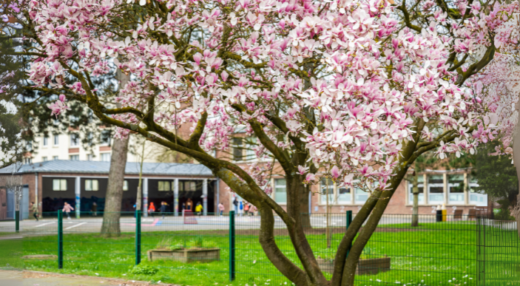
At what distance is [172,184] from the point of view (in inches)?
2174

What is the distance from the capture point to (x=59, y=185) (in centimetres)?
4909

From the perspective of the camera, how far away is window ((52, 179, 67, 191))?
160 feet

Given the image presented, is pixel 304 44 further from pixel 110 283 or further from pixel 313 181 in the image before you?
pixel 110 283

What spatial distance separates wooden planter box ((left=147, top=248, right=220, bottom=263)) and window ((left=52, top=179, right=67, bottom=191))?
39.9 meters

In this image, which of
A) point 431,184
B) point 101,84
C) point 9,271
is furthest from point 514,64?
point 431,184

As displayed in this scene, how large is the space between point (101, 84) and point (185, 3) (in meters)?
16.3

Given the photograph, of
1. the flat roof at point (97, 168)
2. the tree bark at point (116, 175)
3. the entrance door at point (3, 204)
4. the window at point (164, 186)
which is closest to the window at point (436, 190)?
the flat roof at point (97, 168)

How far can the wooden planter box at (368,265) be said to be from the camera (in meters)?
10.1

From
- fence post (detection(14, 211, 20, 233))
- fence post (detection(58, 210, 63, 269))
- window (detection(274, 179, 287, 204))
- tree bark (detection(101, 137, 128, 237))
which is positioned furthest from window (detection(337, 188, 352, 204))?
fence post (detection(14, 211, 20, 233))

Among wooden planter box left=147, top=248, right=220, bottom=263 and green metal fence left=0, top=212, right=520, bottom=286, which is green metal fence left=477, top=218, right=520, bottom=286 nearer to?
green metal fence left=0, top=212, right=520, bottom=286

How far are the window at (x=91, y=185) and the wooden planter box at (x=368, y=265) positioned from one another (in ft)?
145

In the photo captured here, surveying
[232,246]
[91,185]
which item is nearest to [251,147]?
[232,246]

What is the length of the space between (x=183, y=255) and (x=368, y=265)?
3.96 m

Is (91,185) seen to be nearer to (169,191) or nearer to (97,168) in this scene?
(97,168)
